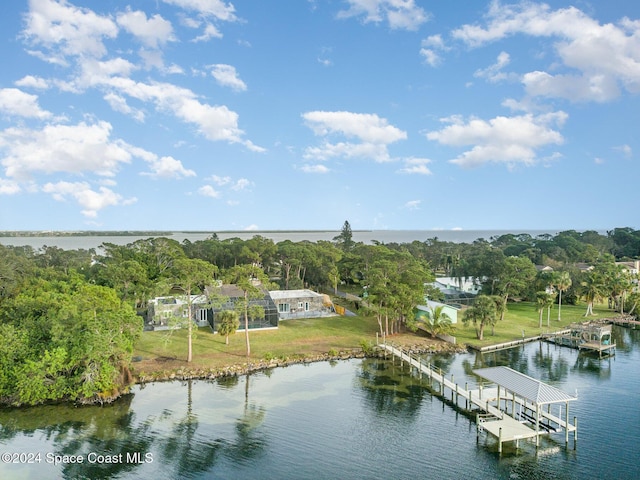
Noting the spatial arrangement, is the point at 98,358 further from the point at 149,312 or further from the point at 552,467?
the point at 552,467

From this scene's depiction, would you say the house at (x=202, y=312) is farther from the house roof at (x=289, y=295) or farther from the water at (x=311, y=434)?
the water at (x=311, y=434)

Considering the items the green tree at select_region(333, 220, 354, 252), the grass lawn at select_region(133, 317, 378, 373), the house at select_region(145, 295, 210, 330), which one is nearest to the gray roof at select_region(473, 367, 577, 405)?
the grass lawn at select_region(133, 317, 378, 373)

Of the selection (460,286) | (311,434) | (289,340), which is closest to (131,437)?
(311,434)

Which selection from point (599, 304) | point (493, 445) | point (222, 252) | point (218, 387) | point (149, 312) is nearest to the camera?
point (493, 445)

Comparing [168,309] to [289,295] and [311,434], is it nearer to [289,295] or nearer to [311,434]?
[289,295]

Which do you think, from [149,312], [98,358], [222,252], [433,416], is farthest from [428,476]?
[222,252]

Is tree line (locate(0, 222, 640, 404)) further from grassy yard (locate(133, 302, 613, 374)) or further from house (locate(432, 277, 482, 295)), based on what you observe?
grassy yard (locate(133, 302, 613, 374))
